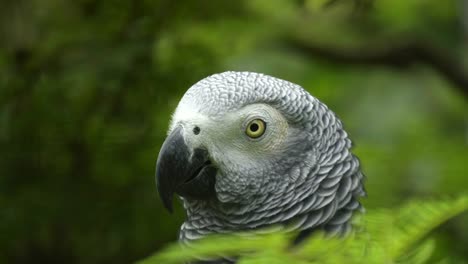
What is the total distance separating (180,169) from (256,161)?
0.22 metres

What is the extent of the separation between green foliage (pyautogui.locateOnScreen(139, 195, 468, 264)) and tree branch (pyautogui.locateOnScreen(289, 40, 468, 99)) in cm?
296

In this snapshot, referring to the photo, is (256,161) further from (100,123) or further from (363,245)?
(100,123)

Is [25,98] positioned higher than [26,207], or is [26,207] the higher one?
[25,98]

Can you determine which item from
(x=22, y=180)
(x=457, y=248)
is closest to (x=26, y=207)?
(x=22, y=180)

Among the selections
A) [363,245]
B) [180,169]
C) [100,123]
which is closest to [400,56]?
[100,123]

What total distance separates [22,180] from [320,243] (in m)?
2.06

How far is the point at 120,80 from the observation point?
296cm

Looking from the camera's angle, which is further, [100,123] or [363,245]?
[100,123]

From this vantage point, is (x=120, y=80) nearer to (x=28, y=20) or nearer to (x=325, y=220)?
(x=28, y=20)

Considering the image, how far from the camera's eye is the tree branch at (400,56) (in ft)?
13.3

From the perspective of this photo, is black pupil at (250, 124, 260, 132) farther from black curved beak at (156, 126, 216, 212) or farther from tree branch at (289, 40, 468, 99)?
tree branch at (289, 40, 468, 99)

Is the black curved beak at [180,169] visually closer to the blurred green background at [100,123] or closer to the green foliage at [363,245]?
the green foliage at [363,245]

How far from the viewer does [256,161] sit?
205 cm

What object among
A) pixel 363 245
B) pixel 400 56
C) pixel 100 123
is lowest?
pixel 100 123
